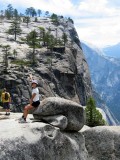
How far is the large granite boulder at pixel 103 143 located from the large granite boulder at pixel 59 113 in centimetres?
403

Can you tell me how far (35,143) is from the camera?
21.6m

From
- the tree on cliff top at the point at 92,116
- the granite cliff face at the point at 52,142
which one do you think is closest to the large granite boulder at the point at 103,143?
the granite cliff face at the point at 52,142

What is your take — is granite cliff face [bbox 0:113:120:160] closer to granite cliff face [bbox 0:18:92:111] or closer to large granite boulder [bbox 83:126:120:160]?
large granite boulder [bbox 83:126:120:160]

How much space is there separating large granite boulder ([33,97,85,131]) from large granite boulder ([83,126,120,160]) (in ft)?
13.2

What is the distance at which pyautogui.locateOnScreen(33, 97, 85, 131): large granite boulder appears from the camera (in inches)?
1017

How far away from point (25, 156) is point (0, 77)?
131 meters

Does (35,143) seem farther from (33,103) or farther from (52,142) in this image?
(33,103)

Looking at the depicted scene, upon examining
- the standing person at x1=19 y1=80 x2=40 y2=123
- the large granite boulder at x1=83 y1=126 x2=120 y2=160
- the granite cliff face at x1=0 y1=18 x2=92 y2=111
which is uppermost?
the standing person at x1=19 y1=80 x2=40 y2=123

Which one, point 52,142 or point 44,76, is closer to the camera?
point 52,142

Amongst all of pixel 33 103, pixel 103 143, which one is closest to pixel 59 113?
pixel 33 103

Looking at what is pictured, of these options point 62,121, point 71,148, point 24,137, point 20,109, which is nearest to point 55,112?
point 62,121

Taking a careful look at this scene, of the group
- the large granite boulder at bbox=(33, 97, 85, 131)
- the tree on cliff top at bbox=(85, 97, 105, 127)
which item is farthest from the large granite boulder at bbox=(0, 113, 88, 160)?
the tree on cliff top at bbox=(85, 97, 105, 127)

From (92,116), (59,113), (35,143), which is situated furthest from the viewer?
(92,116)

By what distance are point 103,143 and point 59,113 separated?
6539 millimetres
